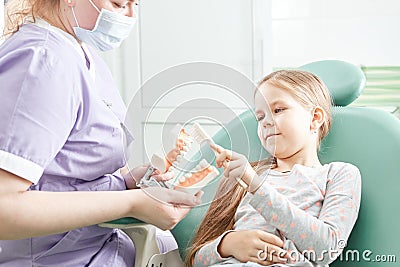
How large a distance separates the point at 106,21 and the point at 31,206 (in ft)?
1.30

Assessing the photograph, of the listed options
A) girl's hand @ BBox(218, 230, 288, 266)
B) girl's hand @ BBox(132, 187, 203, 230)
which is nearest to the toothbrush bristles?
girl's hand @ BBox(132, 187, 203, 230)

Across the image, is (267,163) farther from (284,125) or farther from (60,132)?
(60,132)

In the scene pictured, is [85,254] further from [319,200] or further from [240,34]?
[240,34]

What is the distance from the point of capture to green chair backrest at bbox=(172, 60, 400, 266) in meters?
1.26

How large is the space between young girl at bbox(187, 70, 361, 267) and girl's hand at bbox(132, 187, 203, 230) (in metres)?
0.10

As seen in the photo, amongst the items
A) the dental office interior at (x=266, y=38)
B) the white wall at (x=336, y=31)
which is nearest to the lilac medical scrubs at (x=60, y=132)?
the dental office interior at (x=266, y=38)

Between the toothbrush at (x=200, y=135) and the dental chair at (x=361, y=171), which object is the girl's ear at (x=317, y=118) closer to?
the dental chair at (x=361, y=171)

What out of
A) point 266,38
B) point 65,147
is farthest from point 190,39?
point 65,147

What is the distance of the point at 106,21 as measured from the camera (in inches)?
→ 48.7

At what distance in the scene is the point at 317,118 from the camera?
1.40m

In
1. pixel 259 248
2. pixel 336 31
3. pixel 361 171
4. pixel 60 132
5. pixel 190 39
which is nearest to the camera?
pixel 60 132

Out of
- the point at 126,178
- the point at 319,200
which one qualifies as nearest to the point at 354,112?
the point at 319,200

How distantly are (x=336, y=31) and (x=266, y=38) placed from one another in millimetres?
348

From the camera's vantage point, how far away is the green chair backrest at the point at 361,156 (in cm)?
126
